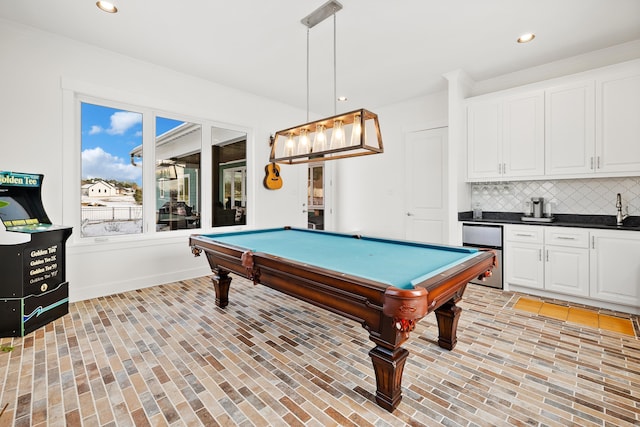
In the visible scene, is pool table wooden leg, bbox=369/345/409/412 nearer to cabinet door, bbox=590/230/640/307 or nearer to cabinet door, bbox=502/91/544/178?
cabinet door, bbox=590/230/640/307

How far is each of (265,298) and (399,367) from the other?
2126 mm

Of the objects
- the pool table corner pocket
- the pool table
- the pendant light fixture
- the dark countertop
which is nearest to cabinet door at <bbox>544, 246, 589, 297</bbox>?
the dark countertop

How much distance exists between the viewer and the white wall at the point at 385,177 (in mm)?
5035

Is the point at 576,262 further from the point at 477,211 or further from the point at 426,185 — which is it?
the point at 426,185

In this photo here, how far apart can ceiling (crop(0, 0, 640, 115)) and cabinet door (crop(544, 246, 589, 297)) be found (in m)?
2.34

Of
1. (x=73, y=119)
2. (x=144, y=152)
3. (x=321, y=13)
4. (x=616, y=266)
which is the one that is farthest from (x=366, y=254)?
(x=73, y=119)

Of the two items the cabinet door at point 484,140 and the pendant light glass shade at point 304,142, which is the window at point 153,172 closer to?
the pendant light glass shade at point 304,142

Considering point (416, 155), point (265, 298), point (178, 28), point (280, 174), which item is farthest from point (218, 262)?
point (416, 155)

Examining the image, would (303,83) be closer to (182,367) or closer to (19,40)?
(19,40)

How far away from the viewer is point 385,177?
18.5ft

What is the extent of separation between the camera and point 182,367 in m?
2.05

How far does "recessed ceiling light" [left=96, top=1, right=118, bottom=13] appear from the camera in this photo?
2.63 m

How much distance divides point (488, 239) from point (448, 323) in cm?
208

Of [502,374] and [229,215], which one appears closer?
[502,374]
